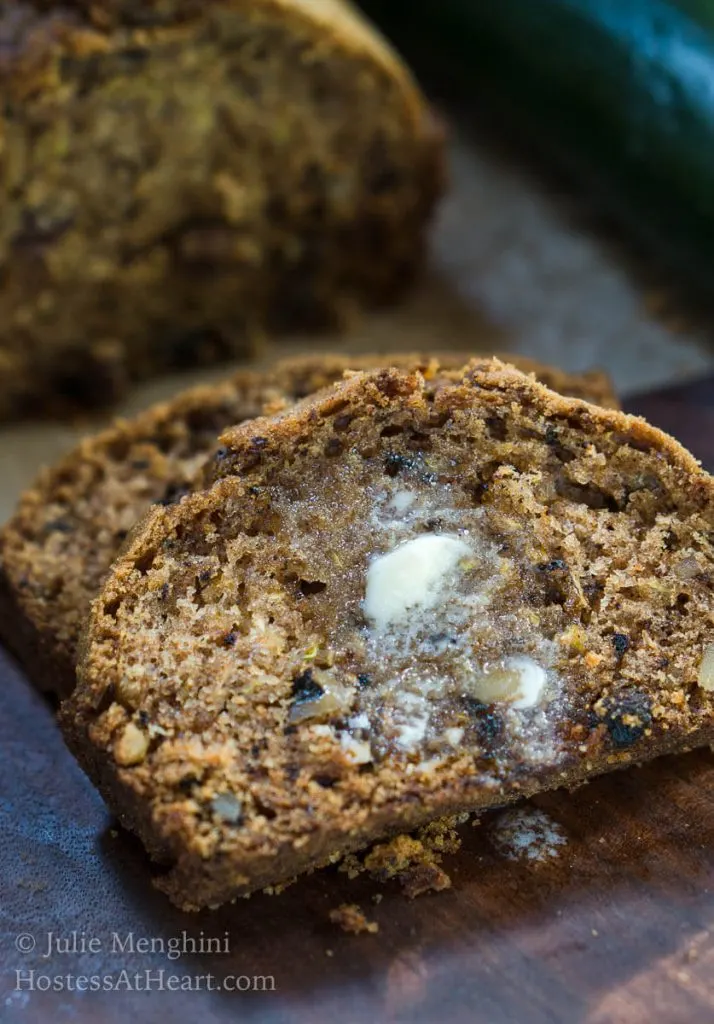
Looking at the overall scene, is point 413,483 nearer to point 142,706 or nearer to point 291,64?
point 142,706

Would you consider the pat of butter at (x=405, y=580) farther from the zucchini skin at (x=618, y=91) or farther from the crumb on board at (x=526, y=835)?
the zucchini skin at (x=618, y=91)

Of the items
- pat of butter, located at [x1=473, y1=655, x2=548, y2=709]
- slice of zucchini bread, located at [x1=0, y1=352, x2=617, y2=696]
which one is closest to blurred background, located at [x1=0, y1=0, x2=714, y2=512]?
slice of zucchini bread, located at [x1=0, y1=352, x2=617, y2=696]

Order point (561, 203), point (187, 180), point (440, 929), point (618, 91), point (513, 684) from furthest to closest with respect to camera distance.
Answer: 1. point (561, 203)
2. point (618, 91)
3. point (187, 180)
4. point (513, 684)
5. point (440, 929)

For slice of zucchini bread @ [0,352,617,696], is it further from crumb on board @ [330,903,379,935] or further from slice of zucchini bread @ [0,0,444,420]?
slice of zucchini bread @ [0,0,444,420]

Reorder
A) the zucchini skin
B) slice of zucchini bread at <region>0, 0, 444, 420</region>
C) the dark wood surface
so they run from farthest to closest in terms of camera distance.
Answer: the zucchini skin → slice of zucchini bread at <region>0, 0, 444, 420</region> → the dark wood surface

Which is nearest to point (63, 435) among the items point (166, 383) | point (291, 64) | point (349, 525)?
point (166, 383)

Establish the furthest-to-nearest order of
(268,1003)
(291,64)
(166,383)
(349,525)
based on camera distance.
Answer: (166,383) → (291,64) → (349,525) → (268,1003)

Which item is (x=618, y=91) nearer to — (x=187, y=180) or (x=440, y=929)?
(x=187, y=180)

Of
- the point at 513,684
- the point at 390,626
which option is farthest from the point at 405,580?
the point at 513,684
